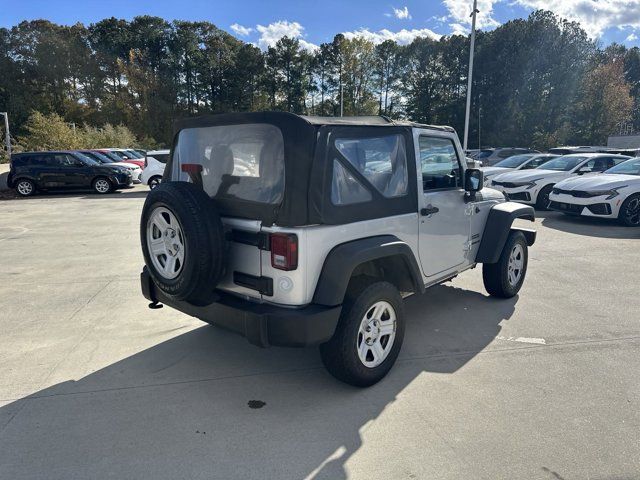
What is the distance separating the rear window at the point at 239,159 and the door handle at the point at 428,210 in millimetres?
1374

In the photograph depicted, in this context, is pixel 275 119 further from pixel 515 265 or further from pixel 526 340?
pixel 515 265

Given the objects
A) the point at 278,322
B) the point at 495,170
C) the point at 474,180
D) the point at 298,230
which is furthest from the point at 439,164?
the point at 495,170

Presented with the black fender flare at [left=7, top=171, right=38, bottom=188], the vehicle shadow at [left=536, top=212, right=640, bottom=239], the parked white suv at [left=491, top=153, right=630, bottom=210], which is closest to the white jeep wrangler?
A: the vehicle shadow at [left=536, top=212, right=640, bottom=239]

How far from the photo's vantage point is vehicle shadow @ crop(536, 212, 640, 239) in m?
8.96

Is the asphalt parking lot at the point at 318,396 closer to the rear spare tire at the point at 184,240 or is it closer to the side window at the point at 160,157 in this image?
the rear spare tire at the point at 184,240

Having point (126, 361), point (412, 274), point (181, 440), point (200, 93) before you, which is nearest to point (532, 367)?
point (412, 274)

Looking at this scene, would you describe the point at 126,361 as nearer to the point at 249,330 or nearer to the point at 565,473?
the point at 249,330

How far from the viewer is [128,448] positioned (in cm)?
262

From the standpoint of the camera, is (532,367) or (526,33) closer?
(532,367)

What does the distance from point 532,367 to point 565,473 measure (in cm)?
126

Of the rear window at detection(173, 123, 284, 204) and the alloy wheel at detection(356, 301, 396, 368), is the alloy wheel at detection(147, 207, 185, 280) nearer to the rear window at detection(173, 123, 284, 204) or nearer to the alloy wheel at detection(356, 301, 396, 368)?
the rear window at detection(173, 123, 284, 204)

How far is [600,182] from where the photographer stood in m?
9.88

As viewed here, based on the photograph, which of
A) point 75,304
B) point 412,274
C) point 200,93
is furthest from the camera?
point 200,93

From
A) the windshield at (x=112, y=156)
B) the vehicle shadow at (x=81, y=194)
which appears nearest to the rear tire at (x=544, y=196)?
the vehicle shadow at (x=81, y=194)
